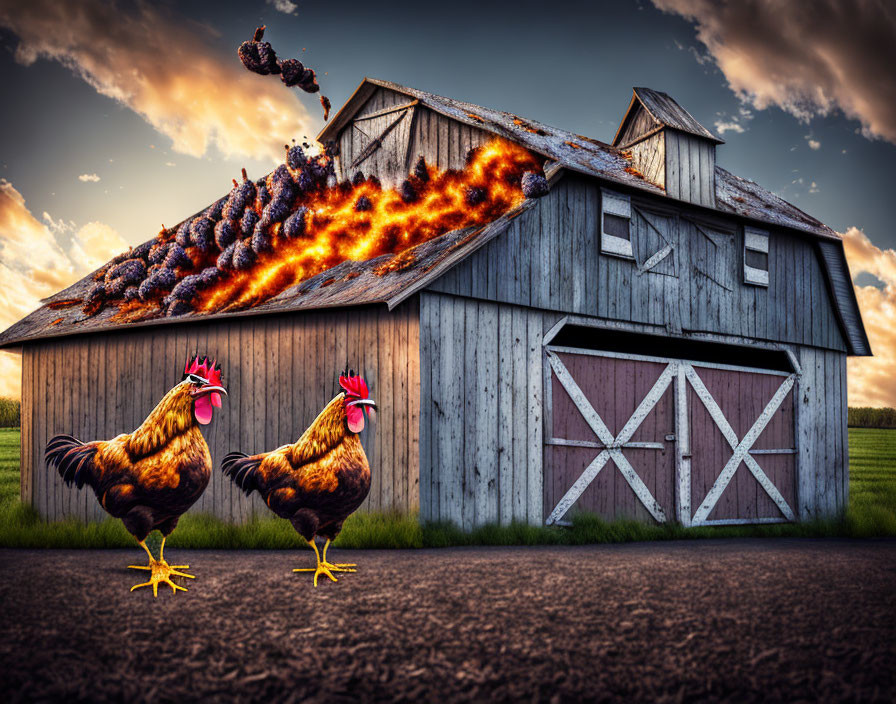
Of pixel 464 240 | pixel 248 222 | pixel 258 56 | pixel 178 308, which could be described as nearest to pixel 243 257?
pixel 248 222

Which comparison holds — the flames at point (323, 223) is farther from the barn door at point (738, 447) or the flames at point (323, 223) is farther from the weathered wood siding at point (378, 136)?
the barn door at point (738, 447)

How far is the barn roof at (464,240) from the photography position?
29.3 feet

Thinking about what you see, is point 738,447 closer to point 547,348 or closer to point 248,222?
point 547,348

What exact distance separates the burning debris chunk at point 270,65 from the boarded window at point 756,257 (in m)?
7.10

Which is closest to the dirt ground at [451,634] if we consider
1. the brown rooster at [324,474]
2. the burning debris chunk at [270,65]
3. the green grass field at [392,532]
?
the brown rooster at [324,474]

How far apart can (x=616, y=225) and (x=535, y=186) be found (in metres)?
1.61

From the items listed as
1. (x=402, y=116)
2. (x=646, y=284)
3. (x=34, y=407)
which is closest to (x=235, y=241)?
(x=402, y=116)

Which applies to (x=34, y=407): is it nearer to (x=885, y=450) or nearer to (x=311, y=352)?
(x=311, y=352)

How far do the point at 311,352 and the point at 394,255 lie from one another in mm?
1713

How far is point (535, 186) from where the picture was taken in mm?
9711

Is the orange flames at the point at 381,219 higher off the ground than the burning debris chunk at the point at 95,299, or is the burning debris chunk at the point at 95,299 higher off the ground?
the orange flames at the point at 381,219

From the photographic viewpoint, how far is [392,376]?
8.70 meters

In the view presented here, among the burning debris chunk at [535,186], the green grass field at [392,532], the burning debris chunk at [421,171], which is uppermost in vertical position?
the burning debris chunk at [421,171]

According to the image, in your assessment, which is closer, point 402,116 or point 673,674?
point 673,674
